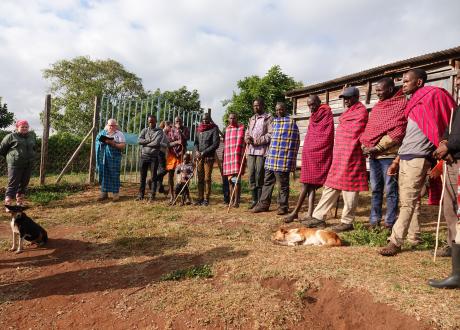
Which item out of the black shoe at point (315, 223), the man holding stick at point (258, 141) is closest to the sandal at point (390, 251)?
the black shoe at point (315, 223)

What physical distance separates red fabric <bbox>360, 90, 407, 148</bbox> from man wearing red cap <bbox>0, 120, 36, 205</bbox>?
6.24m

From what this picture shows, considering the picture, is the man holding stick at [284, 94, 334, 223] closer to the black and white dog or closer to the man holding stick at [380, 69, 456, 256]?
the man holding stick at [380, 69, 456, 256]

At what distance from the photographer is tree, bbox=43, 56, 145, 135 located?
30172 millimetres

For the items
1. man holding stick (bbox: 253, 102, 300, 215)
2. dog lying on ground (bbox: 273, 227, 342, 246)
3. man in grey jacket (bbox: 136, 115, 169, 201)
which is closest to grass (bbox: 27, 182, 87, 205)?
man in grey jacket (bbox: 136, 115, 169, 201)

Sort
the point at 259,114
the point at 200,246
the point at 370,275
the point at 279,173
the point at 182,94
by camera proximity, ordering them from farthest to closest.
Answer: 1. the point at 182,94
2. the point at 259,114
3. the point at 279,173
4. the point at 200,246
5. the point at 370,275

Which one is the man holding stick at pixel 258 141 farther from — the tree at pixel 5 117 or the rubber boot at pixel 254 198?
the tree at pixel 5 117

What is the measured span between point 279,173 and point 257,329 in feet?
12.0

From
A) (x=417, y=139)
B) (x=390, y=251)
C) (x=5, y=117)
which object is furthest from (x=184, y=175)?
(x=5, y=117)

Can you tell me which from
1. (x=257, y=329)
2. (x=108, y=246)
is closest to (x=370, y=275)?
(x=257, y=329)

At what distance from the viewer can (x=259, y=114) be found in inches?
263

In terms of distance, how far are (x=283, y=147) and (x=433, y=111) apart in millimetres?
2812

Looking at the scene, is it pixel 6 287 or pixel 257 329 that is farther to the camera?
pixel 6 287

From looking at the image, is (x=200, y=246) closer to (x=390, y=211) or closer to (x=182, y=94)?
(x=390, y=211)

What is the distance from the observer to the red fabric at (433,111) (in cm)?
348
